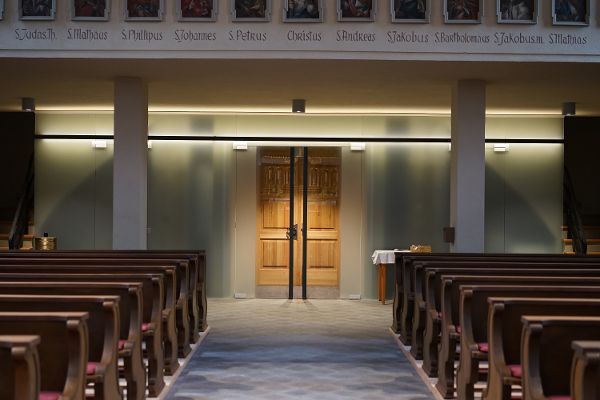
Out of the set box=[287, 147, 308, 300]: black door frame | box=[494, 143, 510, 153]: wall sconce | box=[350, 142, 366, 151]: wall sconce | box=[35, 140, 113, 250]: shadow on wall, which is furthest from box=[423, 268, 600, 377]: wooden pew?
box=[35, 140, 113, 250]: shadow on wall

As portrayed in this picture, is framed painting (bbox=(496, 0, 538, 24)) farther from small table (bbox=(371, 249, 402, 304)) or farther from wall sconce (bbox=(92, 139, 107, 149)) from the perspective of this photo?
wall sconce (bbox=(92, 139, 107, 149))

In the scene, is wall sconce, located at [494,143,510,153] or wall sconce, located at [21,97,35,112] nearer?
wall sconce, located at [21,97,35,112]

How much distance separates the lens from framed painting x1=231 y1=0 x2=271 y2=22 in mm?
10414

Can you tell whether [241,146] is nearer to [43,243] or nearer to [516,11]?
[43,243]

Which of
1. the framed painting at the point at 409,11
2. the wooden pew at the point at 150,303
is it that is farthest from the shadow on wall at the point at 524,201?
the wooden pew at the point at 150,303

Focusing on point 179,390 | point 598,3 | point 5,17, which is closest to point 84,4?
point 5,17

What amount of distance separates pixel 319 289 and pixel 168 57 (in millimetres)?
6010

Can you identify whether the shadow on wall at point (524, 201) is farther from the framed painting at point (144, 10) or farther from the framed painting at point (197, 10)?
the framed painting at point (144, 10)

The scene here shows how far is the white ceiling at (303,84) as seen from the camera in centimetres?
1085

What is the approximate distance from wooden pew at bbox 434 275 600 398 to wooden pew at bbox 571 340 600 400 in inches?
130

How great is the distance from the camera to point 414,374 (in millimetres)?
8273

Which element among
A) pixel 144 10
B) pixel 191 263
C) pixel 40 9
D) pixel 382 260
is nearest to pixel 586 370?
pixel 191 263

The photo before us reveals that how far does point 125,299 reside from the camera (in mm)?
6539

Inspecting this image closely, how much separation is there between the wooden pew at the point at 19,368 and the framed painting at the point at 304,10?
281 inches
